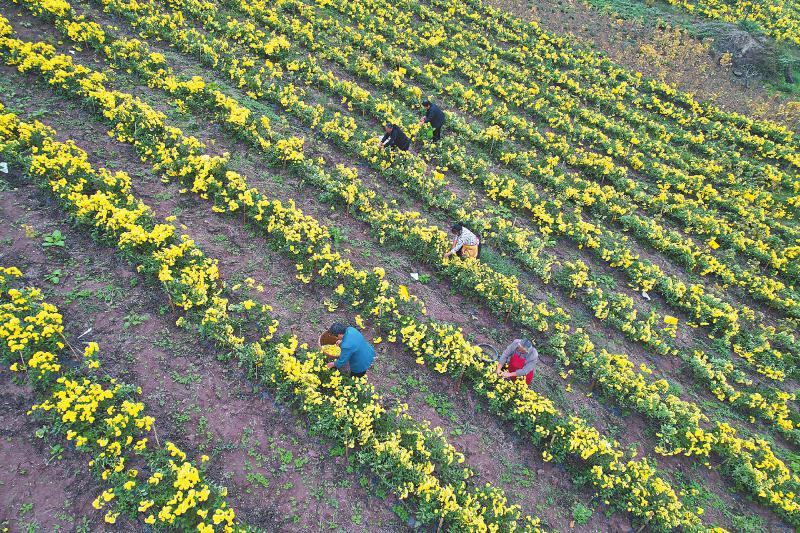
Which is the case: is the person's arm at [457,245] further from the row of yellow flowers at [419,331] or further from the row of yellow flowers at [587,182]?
the row of yellow flowers at [587,182]

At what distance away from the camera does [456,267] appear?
1001 centimetres

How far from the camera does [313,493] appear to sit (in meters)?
6.36

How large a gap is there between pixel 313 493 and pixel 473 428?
289cm

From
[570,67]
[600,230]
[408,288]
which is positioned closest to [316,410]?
[408,288]

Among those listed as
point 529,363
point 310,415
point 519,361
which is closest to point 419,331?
point 519,361

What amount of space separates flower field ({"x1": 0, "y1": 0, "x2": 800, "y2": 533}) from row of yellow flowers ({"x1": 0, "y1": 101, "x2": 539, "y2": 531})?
51 millimetres

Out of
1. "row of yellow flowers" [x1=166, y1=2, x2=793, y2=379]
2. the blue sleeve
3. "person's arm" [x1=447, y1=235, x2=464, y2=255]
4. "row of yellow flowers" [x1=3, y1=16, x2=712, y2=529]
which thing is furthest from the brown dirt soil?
the blue sleeve

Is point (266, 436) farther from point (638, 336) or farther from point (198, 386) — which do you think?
point (638, 336)

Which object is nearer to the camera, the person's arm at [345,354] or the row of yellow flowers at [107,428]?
the row of yellow flowers at [107,428]

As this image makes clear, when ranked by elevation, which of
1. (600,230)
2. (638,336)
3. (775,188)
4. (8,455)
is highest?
(775,188)

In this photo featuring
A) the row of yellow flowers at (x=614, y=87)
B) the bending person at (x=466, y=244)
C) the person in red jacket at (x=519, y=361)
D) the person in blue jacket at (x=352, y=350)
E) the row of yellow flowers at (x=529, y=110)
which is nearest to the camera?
the person in blue jacket at (x=352, y=350)

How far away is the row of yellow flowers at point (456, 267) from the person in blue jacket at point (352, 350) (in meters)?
3.51

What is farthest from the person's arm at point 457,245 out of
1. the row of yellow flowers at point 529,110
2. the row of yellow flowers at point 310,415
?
the row of yellow flowers at point 529,110

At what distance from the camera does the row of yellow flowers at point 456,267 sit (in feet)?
31.8
